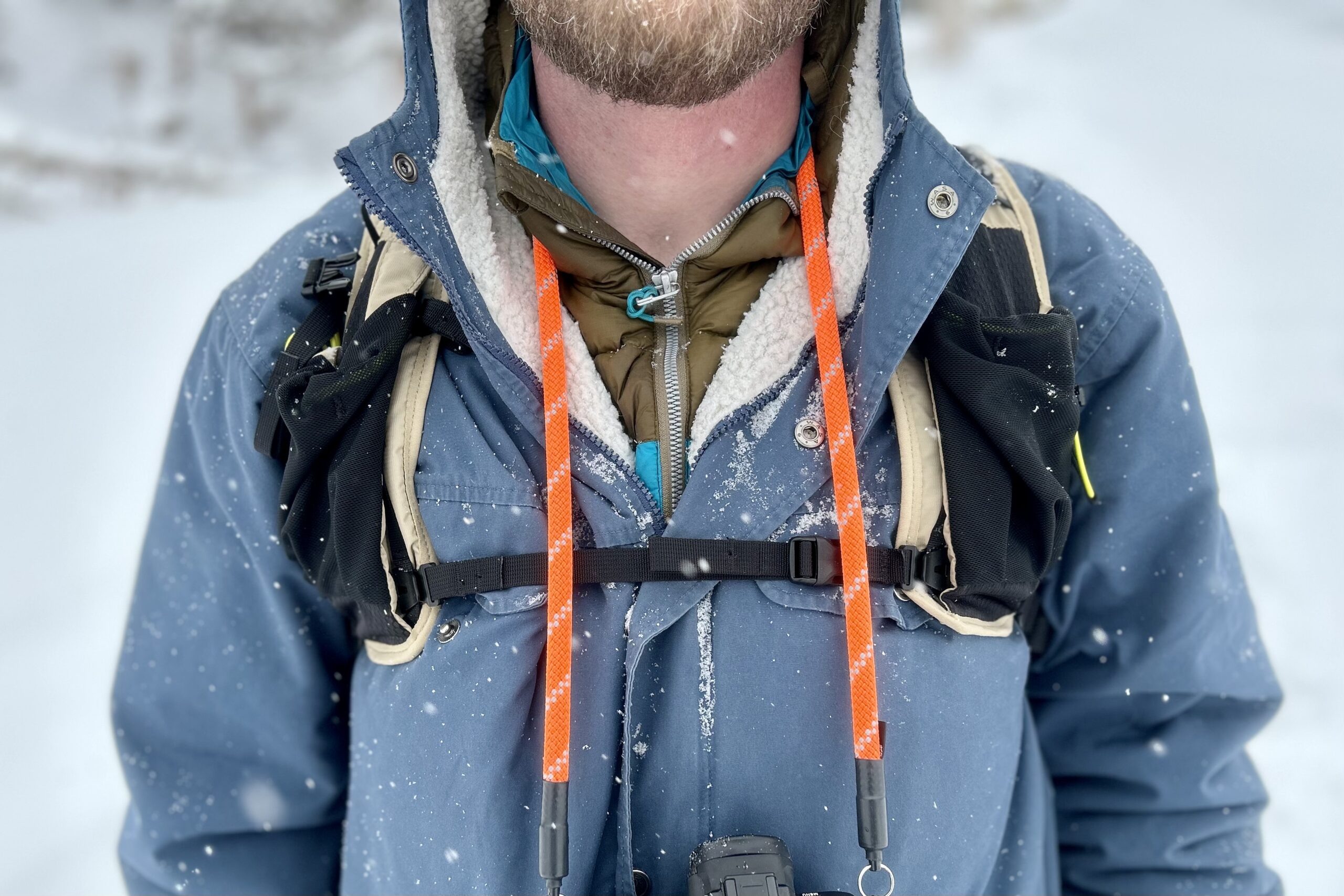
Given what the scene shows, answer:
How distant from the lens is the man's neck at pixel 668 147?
1.53 metres

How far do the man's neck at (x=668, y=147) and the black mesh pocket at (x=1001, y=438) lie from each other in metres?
0.43

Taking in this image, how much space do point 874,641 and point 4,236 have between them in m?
8.57

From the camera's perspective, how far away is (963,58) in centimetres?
1003

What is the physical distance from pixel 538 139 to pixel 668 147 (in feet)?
0.78

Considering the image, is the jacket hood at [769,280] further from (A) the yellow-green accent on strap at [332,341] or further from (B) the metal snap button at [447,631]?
(B) the metal snap button at [447,631]

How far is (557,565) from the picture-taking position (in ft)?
4.58

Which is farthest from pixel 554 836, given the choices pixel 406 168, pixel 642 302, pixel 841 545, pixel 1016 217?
pixel 1016 217

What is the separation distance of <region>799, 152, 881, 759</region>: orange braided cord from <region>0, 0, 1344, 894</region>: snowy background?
2638 millimetres

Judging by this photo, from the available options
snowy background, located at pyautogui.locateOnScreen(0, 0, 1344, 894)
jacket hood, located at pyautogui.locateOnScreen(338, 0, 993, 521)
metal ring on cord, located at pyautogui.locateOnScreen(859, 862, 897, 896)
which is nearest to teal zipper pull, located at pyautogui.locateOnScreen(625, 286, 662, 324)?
jacket hood, located at pyautogui.locateOnScreen(338, 0, 993, 521)

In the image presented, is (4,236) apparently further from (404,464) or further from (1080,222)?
(1080,222)

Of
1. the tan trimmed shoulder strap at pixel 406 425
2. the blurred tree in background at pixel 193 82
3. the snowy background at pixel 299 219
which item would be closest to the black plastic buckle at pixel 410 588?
the tan trimmed shoulder strap at pixel 406 425

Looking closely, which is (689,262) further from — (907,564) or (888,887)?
(888,887)

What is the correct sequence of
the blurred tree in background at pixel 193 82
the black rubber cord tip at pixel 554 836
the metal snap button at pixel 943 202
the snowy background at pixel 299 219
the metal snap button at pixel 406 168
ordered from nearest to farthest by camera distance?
the black rubber cord tip at pixel 554 836, the metal snap button at pixel 943 202, the metal snap button at pixel 406 168, the snowy background at pixel 299 219, the blurred tree in background at pixel 193 82

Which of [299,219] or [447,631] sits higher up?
[299,219]
